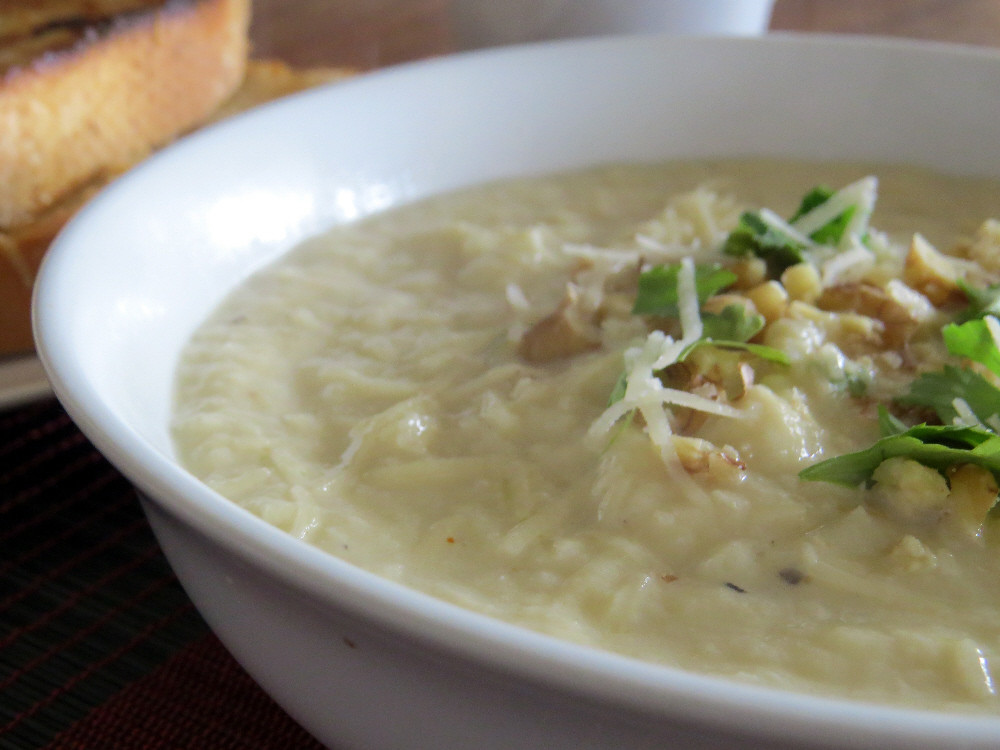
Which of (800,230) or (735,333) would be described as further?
(800,230)

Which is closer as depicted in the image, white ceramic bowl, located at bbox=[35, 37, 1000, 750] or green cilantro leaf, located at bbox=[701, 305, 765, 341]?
white ceramic bowl, located at bbox=[35, 37, 1000, 750]

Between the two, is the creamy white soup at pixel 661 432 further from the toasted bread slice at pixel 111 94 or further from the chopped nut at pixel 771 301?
the toasted bread slice at pixel 111 94

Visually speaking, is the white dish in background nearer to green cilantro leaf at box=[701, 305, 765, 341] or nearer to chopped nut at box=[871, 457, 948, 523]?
green cilantro leaf at box=[701, 305, 765, 341]

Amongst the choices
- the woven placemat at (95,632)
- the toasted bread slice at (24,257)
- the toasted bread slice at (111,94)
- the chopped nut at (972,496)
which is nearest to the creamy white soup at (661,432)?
the chopped nut at (972,496)

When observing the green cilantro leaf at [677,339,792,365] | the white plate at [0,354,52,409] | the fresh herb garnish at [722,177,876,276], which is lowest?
the white plate at [0,354,52,409]

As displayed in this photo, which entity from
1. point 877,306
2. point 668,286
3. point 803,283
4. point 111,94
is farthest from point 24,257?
point 877,306

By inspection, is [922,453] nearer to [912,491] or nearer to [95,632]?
[912,491]

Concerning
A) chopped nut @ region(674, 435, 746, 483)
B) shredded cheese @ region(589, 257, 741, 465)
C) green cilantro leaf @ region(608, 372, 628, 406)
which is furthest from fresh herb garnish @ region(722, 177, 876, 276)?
chopped nut @ region(674, 435, 746, 483)

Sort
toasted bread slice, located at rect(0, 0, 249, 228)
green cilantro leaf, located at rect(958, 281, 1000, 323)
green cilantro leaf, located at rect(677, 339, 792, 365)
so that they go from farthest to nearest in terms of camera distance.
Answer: toasted bread slice, located at rect(0, 0, 249, 228), green cilantro leaf, located at rect(958, 281, 1000, 323), green cilantro leaf, located at rect(677, 339, 792, 365)
